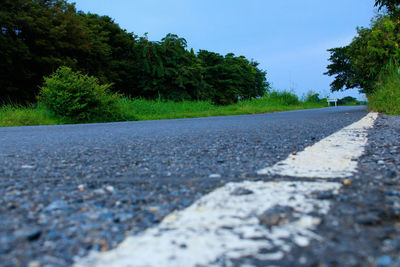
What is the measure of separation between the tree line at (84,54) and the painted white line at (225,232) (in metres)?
12.7

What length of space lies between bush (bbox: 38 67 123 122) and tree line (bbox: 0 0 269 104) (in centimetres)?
377

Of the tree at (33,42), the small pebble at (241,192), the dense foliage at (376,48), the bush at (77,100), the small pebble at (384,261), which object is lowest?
the small pebble at (384,261)

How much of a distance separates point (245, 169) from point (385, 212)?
0.77 metres

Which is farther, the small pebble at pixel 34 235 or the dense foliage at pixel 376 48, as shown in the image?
the dense foliage at pixel 376 48

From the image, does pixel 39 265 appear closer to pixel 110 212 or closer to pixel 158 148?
pixel 110 212

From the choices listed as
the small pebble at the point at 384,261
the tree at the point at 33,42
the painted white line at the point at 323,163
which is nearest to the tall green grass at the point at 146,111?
the tree at the point at 33,42

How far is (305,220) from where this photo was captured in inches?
33.7

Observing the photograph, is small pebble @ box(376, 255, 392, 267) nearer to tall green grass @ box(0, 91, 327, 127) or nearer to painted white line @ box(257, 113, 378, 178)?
painted white line @ box(257, 113, 378, 178)

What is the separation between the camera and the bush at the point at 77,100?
363 inches

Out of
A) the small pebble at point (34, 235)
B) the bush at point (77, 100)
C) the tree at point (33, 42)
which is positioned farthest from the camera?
the tree at point (33, 42)

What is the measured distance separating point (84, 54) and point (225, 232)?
807 inches

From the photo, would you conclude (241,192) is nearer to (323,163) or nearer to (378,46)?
(323,163)

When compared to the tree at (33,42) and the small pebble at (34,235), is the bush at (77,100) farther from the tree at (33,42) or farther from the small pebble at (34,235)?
the small pebble at (34,235)

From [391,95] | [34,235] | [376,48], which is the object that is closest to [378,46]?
[376,48]
